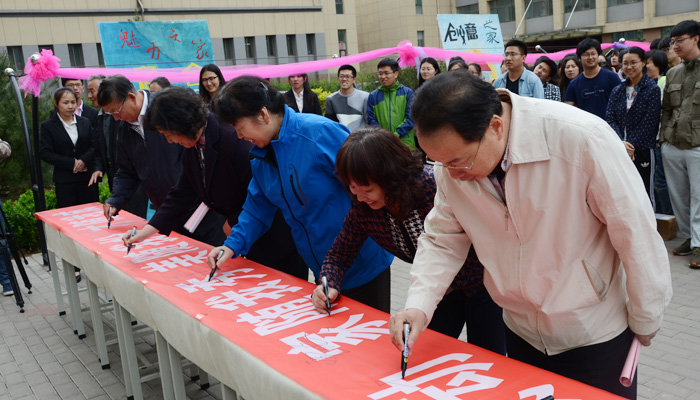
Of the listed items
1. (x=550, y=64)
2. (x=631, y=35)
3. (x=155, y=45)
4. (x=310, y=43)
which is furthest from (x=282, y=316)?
(x=310, y=43)

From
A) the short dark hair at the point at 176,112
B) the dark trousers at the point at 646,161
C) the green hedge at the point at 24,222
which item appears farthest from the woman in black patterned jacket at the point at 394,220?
the green hedge at the point at 24,222

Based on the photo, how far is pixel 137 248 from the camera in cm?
307

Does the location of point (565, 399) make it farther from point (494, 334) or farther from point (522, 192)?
point (494, 334)

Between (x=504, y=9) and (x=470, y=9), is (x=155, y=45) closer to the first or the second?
(x=504, y=9)

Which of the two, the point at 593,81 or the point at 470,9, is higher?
the point at 470,9

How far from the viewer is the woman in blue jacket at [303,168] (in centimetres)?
218

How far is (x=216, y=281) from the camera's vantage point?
239 centimetres

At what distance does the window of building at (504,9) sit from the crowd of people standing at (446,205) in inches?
1182

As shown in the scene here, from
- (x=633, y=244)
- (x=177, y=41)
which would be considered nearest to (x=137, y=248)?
(x=633, y=244)

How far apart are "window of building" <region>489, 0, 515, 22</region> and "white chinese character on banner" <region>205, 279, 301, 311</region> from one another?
101ft

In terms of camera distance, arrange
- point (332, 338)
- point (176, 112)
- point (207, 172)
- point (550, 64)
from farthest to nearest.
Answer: point (550, 64) < point (207, 172) < point (176, 112) < point (332, 338)

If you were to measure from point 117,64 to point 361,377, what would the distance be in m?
7.23

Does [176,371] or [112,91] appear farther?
[112,91]

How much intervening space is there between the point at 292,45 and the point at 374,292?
2910 cm
